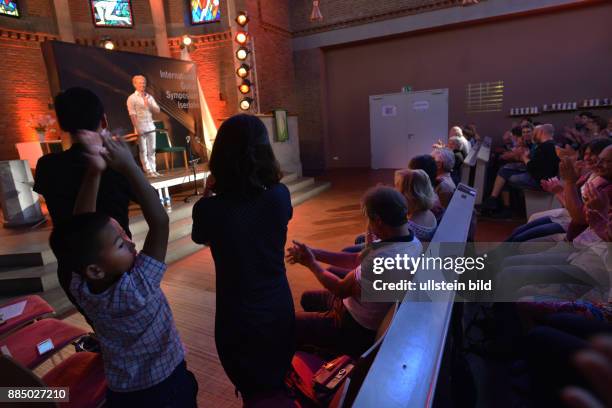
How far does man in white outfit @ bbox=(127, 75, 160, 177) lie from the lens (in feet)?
18.0

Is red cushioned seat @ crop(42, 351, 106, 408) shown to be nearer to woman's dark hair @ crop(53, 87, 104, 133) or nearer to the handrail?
woman's dark hair @ crop(53, 87, 104, 133)

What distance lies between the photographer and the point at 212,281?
352 centimetres

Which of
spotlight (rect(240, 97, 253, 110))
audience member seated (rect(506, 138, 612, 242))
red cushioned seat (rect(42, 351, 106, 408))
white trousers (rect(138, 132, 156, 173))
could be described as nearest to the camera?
red cushioned seat (rect(42, 351, 106, 408))

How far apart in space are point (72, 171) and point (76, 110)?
0.84 ft

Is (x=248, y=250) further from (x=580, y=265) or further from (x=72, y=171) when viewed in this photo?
(x=580, y=265)

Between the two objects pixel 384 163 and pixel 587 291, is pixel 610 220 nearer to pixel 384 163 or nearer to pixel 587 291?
pixel 587 291

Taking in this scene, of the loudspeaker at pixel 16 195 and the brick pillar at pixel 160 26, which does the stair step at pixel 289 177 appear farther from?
the brick pillar at pixel 160 26

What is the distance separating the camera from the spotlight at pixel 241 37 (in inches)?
324

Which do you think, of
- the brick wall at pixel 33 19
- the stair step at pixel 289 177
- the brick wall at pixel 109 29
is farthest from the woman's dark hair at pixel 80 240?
the brick wall at pixel 109 29

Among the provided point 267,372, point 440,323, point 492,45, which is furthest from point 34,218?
point 492,45

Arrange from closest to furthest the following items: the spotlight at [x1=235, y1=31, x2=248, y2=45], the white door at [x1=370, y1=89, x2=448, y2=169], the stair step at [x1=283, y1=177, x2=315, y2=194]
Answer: the stair step at [x1=283, y1=177, x2=315, y2=194] < the spotlight at [x1=235, y1=31, x2=248, y2=45] < the white door at [x1=370, y1=89, x2=448, y2=169]

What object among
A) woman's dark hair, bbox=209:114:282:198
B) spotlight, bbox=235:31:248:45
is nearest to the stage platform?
woman's dark hair, bbox=209:114:282:198

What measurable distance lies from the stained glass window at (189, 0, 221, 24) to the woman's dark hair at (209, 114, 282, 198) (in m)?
9.23

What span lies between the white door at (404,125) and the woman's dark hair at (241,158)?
29.1 feet
